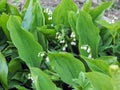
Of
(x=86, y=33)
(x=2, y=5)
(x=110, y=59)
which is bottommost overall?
(x=110, y=59)

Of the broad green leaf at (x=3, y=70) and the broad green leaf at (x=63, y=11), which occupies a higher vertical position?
the broad green leaf at (x=63, y=11)

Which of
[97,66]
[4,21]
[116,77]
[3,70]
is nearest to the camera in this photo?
[116,77]

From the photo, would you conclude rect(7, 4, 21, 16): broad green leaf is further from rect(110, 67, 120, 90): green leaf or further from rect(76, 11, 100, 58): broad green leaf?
rect(110, 67, 120, 90): green leaf

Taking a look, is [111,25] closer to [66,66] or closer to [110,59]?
[110,59]

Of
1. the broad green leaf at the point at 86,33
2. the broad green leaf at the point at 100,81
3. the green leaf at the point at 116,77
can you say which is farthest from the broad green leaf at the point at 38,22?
the green leaf at the point at 116,77

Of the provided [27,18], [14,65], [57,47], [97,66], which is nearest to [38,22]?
[27,18]

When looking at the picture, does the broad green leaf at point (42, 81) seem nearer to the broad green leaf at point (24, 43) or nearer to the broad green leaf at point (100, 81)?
the broad green leaf at point (100, 81)

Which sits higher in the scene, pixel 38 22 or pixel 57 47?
pixel 38 22
